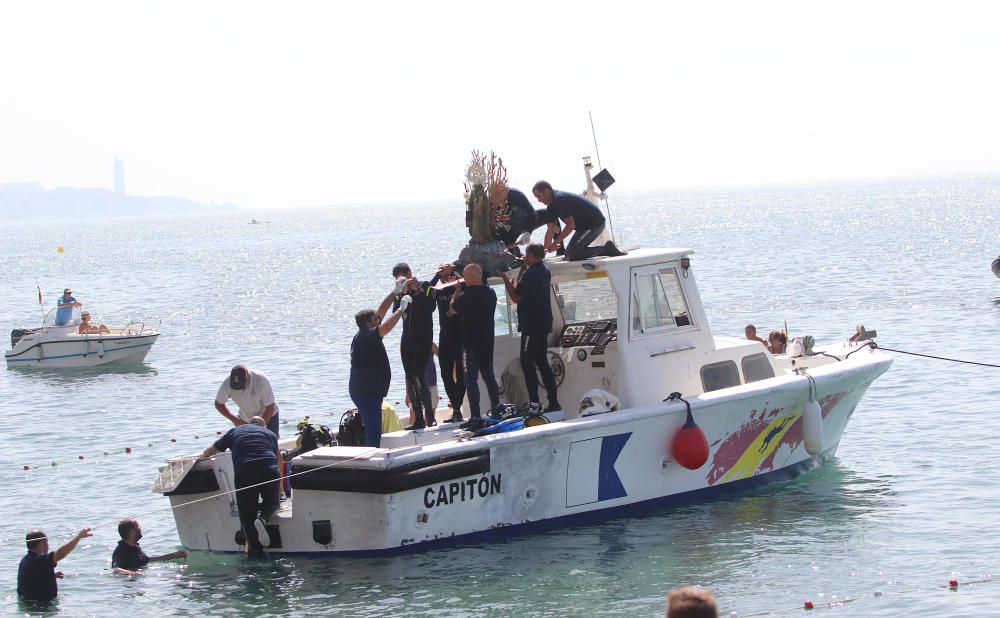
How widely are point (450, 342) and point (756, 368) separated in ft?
→ 10.6

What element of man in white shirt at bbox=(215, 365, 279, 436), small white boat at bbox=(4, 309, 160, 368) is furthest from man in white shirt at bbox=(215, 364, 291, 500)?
small white boat at bbox=(4, 309, 160, 368)

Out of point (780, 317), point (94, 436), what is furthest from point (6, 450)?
point (780, 317)

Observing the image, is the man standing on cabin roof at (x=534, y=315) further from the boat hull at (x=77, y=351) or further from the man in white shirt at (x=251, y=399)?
the boat hull at (x=77, y=351)

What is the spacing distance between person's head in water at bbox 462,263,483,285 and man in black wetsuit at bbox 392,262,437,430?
412 millimetres

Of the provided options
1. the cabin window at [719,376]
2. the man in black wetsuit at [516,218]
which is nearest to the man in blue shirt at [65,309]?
the man in black wetsuit at [516,218]

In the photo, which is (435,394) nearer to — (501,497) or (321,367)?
(501,497)

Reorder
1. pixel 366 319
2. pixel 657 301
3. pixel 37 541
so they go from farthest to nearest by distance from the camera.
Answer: pixel 657 301
pixel 366 319
pixel 37 541

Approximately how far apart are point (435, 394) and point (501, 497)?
242 cm

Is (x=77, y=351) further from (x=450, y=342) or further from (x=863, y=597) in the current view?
(x=863, y=597)

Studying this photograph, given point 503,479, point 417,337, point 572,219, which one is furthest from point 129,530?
point 572,219

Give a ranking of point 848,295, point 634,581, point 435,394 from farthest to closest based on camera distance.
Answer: point 848,295
point 435,394
point 634,581

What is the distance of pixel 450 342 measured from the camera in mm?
12023

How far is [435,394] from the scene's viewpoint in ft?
43.2

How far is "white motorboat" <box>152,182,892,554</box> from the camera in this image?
1055 cm
